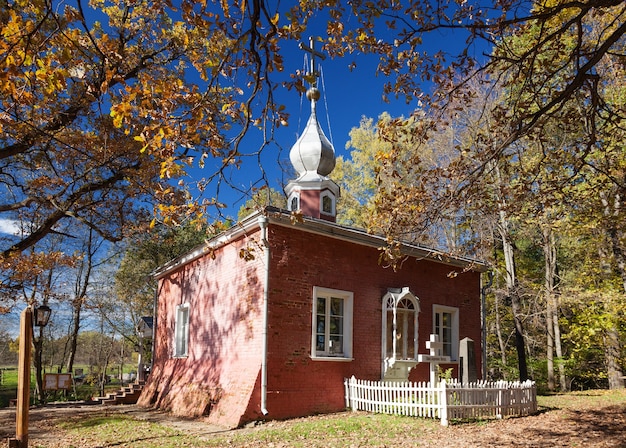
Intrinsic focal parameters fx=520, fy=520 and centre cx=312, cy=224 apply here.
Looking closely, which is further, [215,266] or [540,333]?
[540,333]

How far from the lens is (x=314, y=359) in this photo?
489 inches

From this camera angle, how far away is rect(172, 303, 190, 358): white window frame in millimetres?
15945

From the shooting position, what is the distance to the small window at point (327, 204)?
16.2m

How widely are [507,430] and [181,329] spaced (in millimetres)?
10093

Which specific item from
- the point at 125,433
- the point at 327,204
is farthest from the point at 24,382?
the point at 327,204

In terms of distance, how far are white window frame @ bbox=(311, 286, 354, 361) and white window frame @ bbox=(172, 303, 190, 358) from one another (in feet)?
16.1

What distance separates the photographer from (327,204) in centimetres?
1633

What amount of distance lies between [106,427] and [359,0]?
10.3 metres

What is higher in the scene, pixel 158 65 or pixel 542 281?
pixel 158 65

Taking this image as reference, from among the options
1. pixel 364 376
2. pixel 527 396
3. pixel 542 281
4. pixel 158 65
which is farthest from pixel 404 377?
pixel 542 281

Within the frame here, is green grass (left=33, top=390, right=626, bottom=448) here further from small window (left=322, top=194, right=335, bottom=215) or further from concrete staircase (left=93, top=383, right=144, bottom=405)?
small window (left=322, top=194, right=335, bottom=215)

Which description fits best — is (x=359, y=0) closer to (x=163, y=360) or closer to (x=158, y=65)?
(x=158, y=65)

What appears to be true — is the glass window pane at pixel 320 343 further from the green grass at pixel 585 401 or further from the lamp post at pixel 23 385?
the lamp post at pixel 23 385

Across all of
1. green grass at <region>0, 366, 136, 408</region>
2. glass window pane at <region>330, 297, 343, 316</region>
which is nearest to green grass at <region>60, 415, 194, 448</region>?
glass window pane at <region>330, 297, 343, 316</region>
